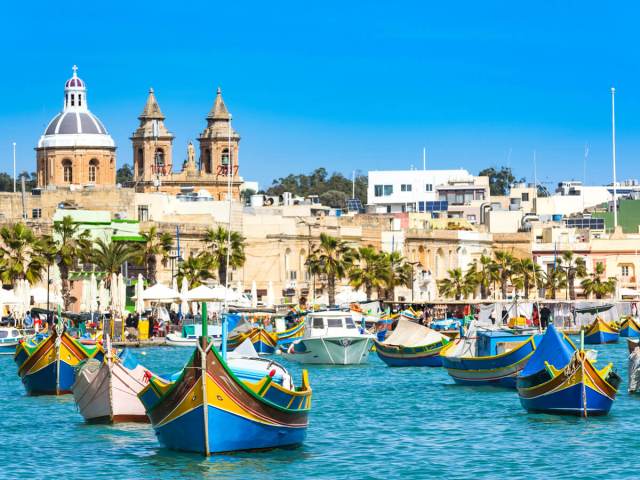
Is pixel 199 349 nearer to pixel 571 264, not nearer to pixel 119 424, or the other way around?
pixel 119 424

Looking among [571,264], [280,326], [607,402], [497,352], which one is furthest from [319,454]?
[571,264]

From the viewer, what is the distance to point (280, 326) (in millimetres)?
88688

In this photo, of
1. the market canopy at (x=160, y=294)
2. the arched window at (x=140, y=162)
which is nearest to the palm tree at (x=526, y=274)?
the market canopy at (x=160, y=294)

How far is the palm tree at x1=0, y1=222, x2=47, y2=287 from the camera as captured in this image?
89.9 metres

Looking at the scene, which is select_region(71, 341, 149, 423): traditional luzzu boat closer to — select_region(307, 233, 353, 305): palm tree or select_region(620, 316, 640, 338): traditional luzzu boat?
select_region(620, 316, 640, 338): traditional luzzu boat

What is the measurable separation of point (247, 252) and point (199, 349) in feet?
276

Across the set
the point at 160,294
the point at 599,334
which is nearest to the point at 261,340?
the point at 160,294

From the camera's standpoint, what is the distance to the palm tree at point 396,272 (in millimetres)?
114787

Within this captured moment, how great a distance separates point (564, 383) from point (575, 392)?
1.21 ft

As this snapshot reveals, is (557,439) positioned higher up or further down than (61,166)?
further down

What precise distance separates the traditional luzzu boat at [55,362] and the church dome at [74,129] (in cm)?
9253

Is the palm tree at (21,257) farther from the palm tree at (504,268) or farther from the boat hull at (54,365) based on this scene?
the palm tree at (504,268)

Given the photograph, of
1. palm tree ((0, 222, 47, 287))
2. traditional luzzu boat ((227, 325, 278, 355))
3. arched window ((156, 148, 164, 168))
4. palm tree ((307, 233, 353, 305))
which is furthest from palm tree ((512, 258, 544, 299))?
arched window ((156, 148, 164, 168))

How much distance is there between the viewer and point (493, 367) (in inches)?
2215
